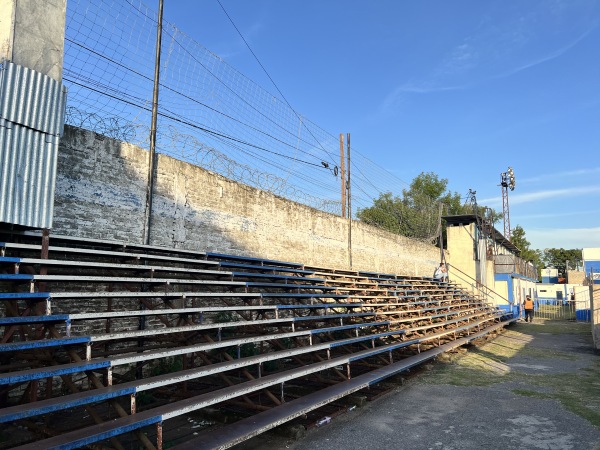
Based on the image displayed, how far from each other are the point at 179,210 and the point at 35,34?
337cm

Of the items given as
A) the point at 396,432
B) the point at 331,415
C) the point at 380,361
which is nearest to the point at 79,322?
the point at 331,415

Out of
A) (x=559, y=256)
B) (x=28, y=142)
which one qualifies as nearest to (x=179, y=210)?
(x=28, y=142)

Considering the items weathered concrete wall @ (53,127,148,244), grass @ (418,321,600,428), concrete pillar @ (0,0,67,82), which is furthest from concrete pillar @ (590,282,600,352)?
concrete pillar @ (0,0,67,82)

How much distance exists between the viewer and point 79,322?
574 centimetres

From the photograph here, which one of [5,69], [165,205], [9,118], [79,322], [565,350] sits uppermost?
[5,69]

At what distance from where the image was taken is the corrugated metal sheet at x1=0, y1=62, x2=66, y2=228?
454cm

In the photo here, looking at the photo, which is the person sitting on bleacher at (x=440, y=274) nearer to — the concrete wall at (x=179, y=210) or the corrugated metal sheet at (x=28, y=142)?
the concrete wall at (x=179, y=210)

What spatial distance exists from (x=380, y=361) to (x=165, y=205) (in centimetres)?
452

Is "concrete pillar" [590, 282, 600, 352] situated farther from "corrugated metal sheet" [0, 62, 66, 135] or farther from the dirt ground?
"corrugated metal sheet" [0, 62, 66, 135]

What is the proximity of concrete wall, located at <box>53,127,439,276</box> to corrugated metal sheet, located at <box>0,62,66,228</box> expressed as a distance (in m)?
0.92

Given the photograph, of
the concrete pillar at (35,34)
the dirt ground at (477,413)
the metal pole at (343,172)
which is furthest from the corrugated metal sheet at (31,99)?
the metal pole at (343,172)

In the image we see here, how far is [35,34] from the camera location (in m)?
5.02

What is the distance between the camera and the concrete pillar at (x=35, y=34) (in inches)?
188

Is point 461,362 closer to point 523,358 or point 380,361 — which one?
point 523,358
